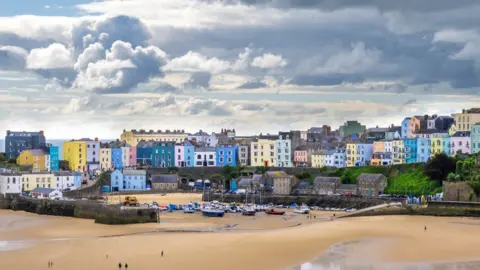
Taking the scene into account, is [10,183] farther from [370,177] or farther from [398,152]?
[398,152]

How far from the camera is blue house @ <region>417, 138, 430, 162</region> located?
7456 cm

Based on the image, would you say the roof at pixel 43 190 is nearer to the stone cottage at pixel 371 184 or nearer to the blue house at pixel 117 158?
the stone cottage at pixel 371 184

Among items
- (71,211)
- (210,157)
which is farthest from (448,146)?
(71,211)

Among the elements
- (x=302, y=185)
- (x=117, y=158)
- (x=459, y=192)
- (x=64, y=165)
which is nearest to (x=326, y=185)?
(x=302, y=185)

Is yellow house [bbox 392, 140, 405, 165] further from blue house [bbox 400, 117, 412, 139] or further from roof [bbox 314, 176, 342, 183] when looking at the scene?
roof [bbox 314, 176, 342, 183]

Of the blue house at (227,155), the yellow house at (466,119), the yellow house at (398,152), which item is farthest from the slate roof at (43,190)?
the yellow house at (466,119)

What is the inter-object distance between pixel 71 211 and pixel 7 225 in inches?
236

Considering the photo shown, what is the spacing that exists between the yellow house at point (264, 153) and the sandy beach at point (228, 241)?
117ft

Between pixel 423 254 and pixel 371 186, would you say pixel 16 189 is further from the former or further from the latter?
pixel 423 254

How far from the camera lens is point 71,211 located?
51.0 meters

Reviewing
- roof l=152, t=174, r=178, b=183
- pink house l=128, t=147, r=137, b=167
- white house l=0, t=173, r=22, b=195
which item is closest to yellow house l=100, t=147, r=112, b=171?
pink house l=128, t=147, r=137, b=167

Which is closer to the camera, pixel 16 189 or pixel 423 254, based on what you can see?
pixel 423 254

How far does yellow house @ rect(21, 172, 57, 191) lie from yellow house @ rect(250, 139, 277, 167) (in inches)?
1064

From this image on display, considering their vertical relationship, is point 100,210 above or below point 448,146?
below
